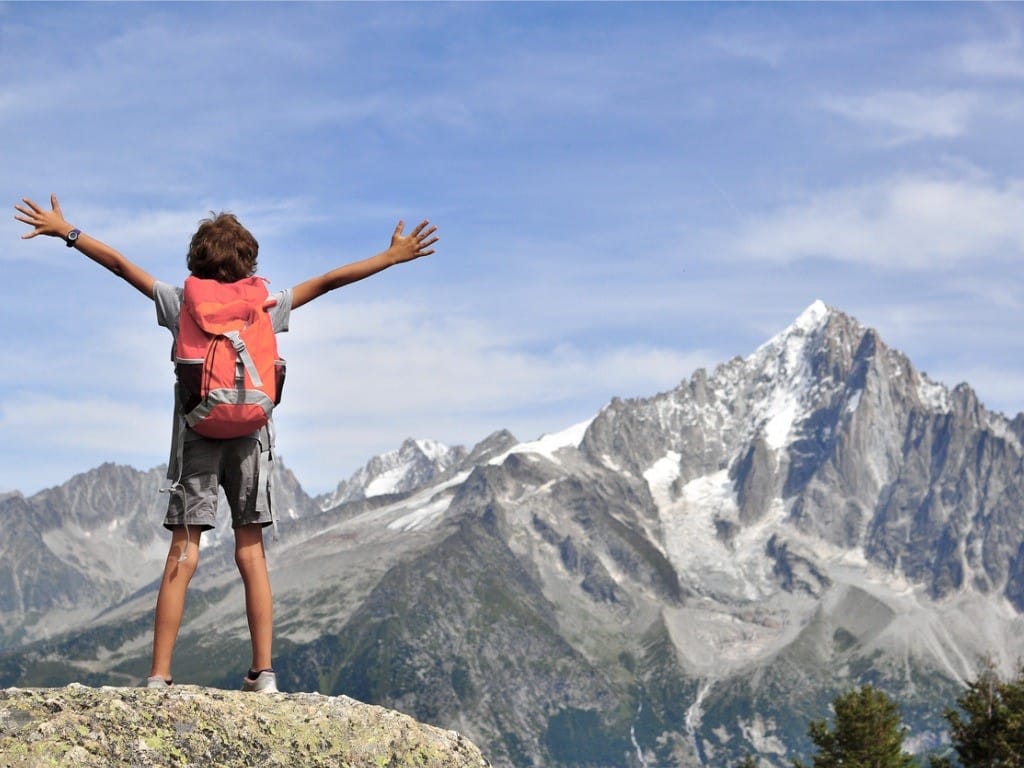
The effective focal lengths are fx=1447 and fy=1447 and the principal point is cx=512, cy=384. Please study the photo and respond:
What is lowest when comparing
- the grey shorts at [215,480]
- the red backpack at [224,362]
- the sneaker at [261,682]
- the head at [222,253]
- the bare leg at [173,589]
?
the sneaker at [261,682]

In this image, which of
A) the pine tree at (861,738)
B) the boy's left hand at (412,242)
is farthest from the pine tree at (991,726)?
the boy's left hand at (412,242)

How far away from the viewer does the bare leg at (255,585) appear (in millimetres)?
14445

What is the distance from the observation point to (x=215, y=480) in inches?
557

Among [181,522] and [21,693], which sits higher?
[181,522]

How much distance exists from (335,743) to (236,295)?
14.3ft

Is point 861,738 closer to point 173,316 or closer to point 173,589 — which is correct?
point 173,589

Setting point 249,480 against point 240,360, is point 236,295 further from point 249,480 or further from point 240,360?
point 249,480

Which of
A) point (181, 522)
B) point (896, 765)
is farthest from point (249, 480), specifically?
point (896, 765)

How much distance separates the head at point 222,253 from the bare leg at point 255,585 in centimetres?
251

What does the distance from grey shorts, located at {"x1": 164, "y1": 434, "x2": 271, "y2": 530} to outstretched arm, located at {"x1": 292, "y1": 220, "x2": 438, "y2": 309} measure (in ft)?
5.23

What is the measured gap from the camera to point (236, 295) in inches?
549

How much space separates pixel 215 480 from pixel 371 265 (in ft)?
8.93

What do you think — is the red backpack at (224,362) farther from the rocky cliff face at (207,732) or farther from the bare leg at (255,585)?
the rocky cliff face at (207,732)

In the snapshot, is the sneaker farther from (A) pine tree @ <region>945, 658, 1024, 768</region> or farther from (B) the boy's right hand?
(A) pine tree @ <region>945, 658, 1024, 768</region>
